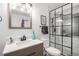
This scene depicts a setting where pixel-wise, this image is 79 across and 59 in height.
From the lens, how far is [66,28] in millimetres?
997

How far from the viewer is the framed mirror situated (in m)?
0.94

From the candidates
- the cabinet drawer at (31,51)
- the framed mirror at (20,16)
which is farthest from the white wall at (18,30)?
Answer: the cabinet drawer at (31,51)

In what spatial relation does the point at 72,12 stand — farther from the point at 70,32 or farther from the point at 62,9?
the point at 70,32

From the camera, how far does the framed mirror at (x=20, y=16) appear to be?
3.08 ft

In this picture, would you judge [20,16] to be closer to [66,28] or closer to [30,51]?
[30,51]

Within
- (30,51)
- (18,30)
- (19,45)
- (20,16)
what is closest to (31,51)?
(30,51)

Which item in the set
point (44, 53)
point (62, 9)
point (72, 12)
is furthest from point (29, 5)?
point (44, 53)

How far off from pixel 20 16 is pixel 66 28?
626 millimetres

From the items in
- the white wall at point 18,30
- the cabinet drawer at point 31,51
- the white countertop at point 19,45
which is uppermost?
the white wall at point 18,30

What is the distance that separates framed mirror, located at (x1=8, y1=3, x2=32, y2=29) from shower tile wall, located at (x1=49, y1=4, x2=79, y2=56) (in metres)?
0.30

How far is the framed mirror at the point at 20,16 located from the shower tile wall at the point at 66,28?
30 centimetres

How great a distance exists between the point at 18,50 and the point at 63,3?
31.8 inches

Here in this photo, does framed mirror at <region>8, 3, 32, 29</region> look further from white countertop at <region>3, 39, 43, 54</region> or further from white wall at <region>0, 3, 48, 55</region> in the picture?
white countertop at <region>3, 39, 43, 54</region>

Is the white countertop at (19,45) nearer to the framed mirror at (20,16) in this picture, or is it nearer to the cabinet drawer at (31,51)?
the cabinet drawer at (31,51)
